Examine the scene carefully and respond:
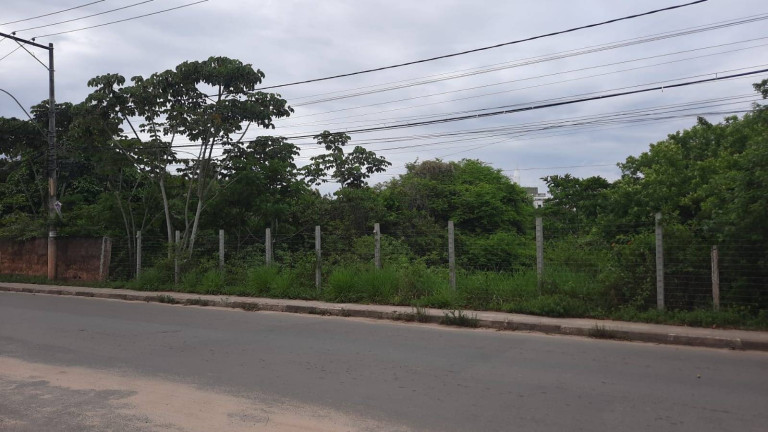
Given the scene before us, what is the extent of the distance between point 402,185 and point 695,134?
13734mm

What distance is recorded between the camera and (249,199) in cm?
1886

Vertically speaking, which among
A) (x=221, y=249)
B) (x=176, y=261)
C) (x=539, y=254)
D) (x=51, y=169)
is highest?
(x=51, y=169)

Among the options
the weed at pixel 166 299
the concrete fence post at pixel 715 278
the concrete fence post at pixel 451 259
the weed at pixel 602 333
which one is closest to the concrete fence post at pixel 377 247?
the concrete fence post at pixel 451 259

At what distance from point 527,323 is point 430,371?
144 inches

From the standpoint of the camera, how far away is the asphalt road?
193 inches

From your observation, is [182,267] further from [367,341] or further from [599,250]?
[599,250]

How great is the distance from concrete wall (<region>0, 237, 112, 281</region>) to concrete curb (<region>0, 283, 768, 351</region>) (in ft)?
19.5

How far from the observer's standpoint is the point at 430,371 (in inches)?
257

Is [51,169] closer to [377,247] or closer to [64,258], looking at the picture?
[64,258]

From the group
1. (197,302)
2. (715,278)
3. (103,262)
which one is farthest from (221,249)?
(715,278)

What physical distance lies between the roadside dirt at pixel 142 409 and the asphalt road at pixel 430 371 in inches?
3.3

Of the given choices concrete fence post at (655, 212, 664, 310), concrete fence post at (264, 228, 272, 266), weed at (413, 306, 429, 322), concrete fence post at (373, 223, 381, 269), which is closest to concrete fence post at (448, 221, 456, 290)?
weed at (413, 306, 429, 322)

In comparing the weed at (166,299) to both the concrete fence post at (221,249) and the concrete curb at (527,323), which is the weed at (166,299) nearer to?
the concrete curb at (527,323)

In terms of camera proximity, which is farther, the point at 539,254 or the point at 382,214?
the point at 382,214
